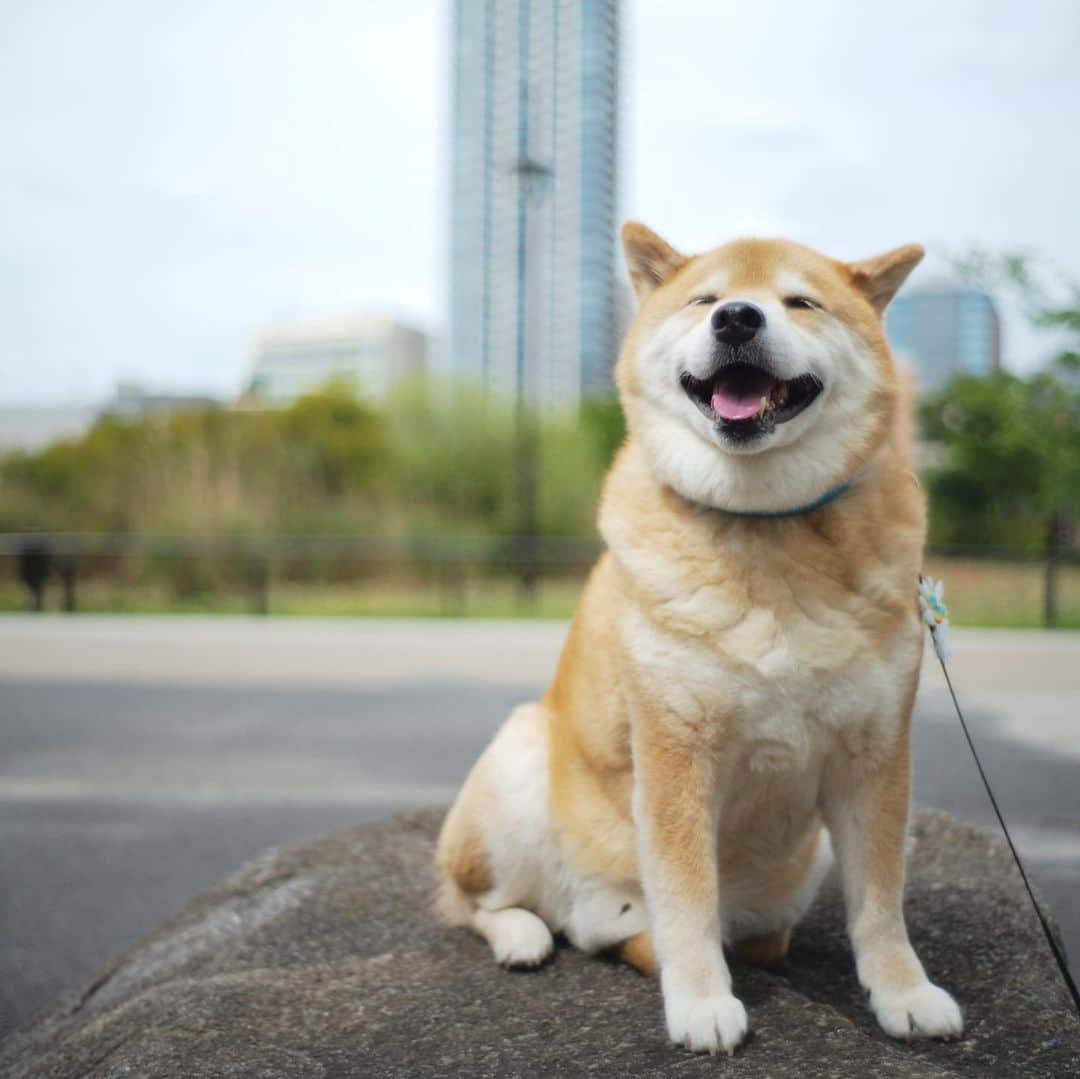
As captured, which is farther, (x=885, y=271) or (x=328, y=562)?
(x=328, y=562)

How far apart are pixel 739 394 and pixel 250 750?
18.6ft

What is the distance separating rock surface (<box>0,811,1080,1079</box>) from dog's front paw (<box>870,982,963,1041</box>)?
1.4 inches

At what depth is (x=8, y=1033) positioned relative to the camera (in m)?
3.27

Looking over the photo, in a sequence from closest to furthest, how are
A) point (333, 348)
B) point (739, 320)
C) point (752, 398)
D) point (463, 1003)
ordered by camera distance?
point (739, 320) → point (752, 398) → point (463, 1003) → point (333, 348)

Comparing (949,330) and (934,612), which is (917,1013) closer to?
(934,612)

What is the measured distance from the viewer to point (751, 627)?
2.29 meters

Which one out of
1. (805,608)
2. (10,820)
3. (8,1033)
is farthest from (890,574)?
(10,820)

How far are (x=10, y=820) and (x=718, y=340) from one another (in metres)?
5.05

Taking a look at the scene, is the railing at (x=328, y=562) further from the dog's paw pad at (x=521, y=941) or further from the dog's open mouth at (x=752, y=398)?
the dog's open mouth at (x=752, y=398)

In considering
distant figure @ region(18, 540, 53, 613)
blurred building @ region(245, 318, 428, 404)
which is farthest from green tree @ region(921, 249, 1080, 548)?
blurred building @ region(245, 318, 428, 404)

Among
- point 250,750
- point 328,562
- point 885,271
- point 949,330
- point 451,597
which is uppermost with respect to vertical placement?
point 949,330

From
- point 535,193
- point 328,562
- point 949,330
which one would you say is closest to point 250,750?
point 328,562

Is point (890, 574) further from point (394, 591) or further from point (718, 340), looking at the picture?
point (394, 591)

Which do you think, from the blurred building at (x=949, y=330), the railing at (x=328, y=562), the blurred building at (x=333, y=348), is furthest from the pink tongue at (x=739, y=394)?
the blurred building at (x=333, y=348)
